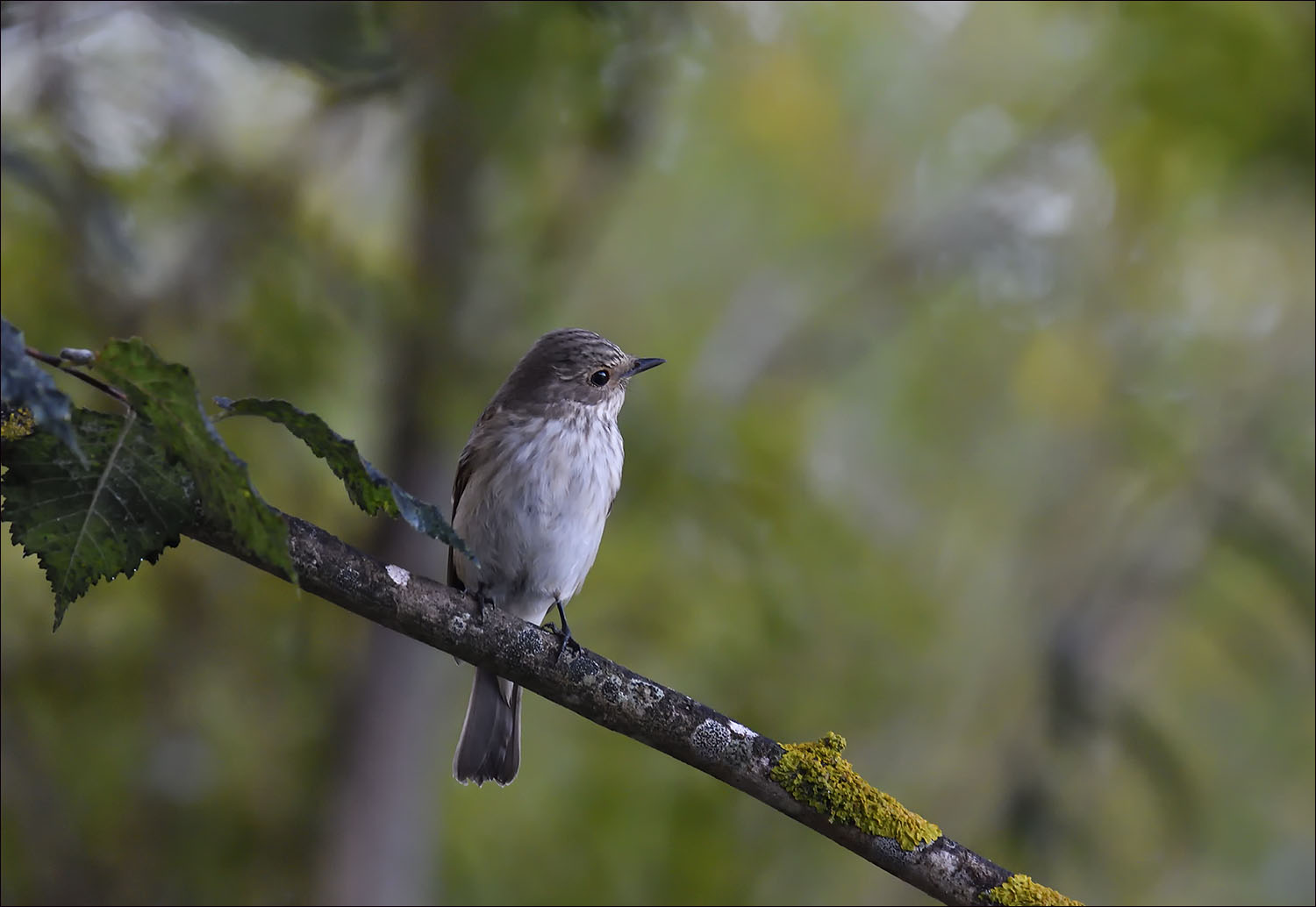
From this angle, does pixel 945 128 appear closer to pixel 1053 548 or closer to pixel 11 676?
pixel 1053 548

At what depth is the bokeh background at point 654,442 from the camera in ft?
18.2

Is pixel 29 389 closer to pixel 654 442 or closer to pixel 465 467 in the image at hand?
pixel 465 467

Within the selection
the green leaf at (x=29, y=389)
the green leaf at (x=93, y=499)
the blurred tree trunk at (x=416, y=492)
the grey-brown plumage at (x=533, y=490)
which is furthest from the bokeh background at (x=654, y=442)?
the green leaf at (x=29, y=389)

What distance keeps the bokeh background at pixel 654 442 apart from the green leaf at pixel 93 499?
1905 mm

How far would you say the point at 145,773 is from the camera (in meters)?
5.94

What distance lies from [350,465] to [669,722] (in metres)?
1.07

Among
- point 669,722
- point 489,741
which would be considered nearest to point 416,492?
point 489,741

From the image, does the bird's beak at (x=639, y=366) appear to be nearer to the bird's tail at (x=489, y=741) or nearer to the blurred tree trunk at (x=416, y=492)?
the blurred tree trunk at (x=416, y=492)

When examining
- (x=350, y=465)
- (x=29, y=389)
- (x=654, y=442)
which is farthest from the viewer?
(x=654, y=442)

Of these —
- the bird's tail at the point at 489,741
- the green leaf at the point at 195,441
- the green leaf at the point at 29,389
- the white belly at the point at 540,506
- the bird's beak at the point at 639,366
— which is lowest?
the green leaf at the point at 29,389

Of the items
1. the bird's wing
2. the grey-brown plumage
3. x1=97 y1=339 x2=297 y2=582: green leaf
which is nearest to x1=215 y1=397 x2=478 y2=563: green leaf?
x1=97 y1=339 x2=297 y2=582: green leaf

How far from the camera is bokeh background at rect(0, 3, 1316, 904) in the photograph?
5.55 m

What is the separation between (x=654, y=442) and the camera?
231 inches

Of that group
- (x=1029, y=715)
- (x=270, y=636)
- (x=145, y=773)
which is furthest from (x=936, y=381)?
(x=145, y=773)
